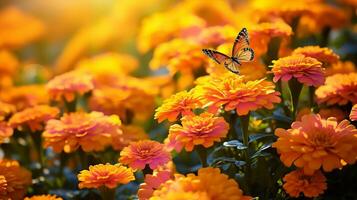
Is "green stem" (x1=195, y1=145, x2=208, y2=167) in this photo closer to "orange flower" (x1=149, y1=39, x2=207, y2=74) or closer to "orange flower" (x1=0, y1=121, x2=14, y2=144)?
"orange flower" (x1=149, y1=39, x2=207, y2=74)

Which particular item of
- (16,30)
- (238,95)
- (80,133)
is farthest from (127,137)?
(16,30)

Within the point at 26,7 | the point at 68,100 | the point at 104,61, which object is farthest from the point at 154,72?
the point at 26,7

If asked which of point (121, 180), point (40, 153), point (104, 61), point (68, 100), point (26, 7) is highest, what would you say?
point (26, 7)

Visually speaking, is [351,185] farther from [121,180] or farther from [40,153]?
[40,153]

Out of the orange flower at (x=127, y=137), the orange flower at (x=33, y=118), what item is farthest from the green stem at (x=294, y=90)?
the orange flower at (x=33, y=118)

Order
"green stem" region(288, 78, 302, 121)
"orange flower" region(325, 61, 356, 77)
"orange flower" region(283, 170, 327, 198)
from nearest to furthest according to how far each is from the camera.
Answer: "orange flower" region(283, 170, 327, 198) < "green stem" region(288, 78, 302, 121) < "orange flower" region(325, 61, 356, 77)

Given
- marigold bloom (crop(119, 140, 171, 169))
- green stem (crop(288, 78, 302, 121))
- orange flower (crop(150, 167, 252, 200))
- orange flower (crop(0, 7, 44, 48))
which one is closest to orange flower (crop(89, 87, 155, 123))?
marigold bloom (crop(119, 140, 171, 169))
